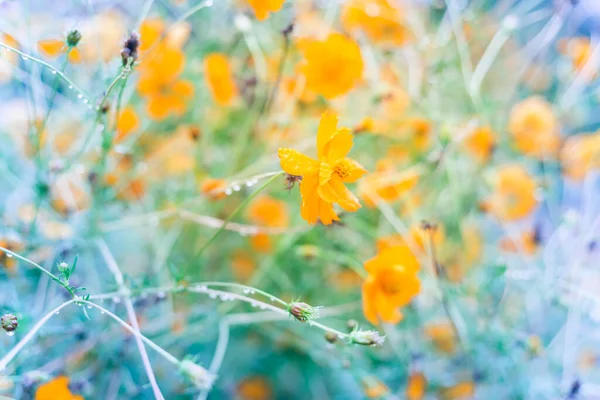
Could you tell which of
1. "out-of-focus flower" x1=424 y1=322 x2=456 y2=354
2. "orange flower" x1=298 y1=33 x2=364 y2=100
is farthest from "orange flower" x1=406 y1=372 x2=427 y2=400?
"orange flower" x1=298 y1=33 x2=364 y2=100

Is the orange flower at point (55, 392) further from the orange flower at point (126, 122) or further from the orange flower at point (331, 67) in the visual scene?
the orange flower at point (331, 67)

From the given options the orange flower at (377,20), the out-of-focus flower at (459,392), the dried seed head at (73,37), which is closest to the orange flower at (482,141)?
the orange flower at (377,20)

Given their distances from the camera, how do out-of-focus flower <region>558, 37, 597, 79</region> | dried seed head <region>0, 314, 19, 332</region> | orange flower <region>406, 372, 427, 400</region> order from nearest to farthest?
dried seed head <region>0, 314, 19, 332</region> < orange flower <region>406, 372, 427, 400</region> < out-of-focus flower <region>558, 37, 597, 79</region>

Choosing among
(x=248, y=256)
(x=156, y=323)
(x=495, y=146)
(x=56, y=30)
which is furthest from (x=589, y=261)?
(x=56, y=30)

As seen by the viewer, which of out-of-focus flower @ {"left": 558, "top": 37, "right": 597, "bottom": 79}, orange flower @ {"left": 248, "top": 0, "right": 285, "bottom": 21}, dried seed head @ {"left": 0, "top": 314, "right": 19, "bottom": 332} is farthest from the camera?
out-of-focus flower @ {"left": 558, "top": 37, "right": 597, "bottom": 79}

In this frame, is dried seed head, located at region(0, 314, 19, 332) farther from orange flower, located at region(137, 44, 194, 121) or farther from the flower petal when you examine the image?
orange flower, located at region(137, 44, 194, 121)

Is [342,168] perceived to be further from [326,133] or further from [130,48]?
[130,48]

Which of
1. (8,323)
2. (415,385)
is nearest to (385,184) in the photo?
(415,385)
